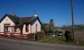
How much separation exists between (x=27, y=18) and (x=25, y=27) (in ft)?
10.3

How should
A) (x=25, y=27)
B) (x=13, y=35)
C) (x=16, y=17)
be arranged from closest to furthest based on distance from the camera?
(x=13, y=35), (x=25, y=27), (x=16, y=17)

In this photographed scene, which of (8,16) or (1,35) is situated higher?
(8,16)

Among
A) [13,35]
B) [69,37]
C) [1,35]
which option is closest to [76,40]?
[69,37]

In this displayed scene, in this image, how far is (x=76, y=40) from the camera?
111 feet

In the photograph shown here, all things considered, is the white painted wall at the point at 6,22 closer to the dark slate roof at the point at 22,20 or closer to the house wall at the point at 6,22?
the house wall at the point at 6,22

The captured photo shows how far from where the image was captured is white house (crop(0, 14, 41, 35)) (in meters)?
48.0

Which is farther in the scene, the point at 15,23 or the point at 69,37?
the point at 15,23

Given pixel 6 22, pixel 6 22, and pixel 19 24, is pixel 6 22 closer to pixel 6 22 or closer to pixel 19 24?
pixel 6 22

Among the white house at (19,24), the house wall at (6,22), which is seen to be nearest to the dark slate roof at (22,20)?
the white house at (19,24)

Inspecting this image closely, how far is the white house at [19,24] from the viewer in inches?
1890

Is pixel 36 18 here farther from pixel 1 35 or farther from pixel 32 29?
pixel 1 35

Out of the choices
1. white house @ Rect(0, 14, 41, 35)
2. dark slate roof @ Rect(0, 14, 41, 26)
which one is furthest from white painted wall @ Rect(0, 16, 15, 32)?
dark slate roof @ Rect(0, 14, 41, 26)

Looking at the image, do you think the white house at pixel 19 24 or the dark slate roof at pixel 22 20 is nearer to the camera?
the white house at pixel 19 24

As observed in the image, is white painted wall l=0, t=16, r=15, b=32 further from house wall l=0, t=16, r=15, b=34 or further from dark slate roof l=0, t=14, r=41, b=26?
dark slate roof l=0, t=14, r=41, b=26
